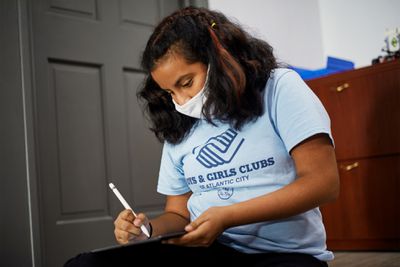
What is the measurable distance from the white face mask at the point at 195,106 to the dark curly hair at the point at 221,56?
0.07ft

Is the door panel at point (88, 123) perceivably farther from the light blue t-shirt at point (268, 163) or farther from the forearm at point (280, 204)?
the forearm at point (280, 204)

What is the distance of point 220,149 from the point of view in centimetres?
98

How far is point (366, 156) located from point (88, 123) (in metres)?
1.23

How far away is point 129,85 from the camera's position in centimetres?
241

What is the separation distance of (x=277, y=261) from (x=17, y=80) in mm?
1458

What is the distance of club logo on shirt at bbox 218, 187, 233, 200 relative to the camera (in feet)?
3.18

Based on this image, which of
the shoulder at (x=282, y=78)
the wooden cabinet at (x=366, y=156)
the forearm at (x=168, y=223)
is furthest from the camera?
the wooden cabinet at (x=366, y=156)

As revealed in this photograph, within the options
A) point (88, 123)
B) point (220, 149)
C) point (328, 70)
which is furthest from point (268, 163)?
point (328, 70)

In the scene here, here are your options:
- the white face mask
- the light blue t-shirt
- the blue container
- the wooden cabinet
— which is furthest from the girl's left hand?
the blue container

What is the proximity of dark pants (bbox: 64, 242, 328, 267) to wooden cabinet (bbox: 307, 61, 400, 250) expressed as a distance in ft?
4.20

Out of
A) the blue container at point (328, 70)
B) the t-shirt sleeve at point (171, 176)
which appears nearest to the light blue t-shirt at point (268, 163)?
the t-shirt sleeve at point (171, 176)

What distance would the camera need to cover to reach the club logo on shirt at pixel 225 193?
38.2 inches

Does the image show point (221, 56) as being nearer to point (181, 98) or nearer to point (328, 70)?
point (181, 98)

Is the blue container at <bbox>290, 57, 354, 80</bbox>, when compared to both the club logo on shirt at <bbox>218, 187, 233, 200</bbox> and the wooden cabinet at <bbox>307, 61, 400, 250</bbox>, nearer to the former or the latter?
the wooden cabinet at <bbox>307, 61, 400, 250</bbox>
